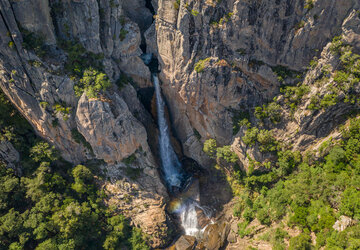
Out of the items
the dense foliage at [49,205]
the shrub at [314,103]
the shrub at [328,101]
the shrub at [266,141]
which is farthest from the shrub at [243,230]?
the shrub at [328,101]

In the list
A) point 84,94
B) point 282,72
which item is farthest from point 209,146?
point 84,94

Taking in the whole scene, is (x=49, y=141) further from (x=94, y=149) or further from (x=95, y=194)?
(x=95, y=194)

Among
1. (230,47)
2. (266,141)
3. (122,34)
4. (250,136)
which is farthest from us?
(122,34)

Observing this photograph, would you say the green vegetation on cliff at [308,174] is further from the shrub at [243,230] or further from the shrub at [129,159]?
the shrub at [129,159]

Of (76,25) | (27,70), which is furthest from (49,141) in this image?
(76,25)

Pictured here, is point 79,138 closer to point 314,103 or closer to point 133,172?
point 133,172

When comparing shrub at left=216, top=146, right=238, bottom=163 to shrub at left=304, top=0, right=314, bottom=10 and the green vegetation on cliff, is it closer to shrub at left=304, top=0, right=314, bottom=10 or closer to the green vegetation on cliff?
the green vegetation on cliff
